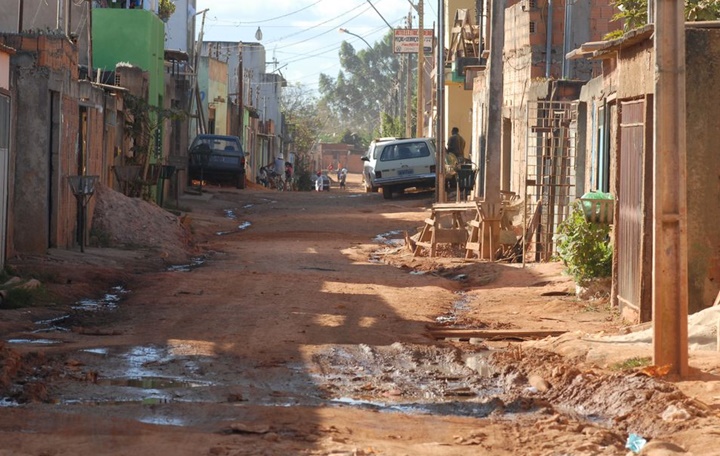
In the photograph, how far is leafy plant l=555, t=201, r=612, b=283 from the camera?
14602 mm

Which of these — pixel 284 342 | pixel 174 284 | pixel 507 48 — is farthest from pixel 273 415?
pixel 507 48

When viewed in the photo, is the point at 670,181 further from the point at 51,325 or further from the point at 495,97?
the point at 495,97

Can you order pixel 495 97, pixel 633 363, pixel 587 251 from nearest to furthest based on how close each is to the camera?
pixel 633 363 → pixel 587 251 → pixel 495 97

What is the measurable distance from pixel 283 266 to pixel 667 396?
37.7 feet

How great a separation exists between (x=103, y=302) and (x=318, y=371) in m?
5.25

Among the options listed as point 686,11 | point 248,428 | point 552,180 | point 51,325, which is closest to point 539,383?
point 248,428

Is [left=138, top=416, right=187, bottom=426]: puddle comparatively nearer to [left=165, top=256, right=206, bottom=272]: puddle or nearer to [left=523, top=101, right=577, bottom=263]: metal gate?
[left=165, top=256, right=206, bottom=272]: puddle

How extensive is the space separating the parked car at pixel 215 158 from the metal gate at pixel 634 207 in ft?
93.9

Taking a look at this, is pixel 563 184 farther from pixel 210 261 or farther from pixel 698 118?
pixel 698 118

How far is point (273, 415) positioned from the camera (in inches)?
311

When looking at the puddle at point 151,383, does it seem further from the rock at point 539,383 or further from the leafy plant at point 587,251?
the leafy plant at point 587,251

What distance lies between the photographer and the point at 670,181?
8914mm

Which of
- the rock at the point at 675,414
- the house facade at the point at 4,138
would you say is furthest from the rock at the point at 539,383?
the house facade at the point at 4,138

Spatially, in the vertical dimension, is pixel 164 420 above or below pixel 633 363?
below
